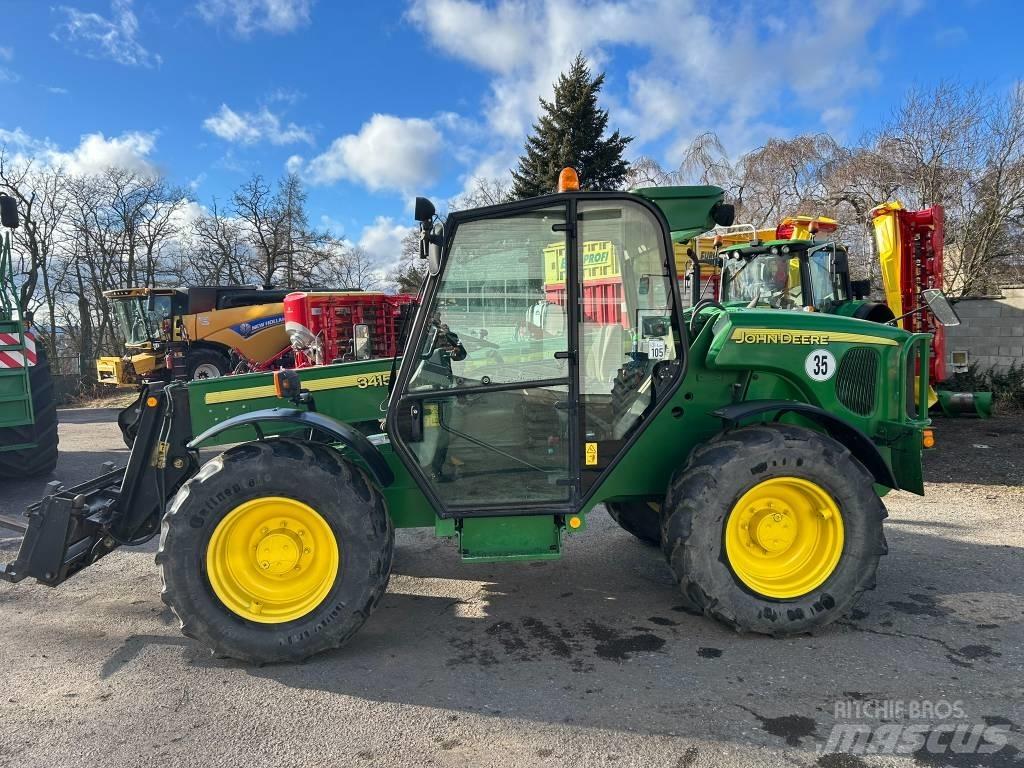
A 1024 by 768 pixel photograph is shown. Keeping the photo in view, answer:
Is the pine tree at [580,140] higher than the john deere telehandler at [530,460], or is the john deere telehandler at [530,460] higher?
the pine tree at [580,140]

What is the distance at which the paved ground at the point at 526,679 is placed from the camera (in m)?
2.54

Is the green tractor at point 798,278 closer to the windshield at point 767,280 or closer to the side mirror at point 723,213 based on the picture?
the windshield at point 767,280

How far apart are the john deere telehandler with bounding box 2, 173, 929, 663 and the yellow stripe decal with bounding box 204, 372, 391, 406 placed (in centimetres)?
26

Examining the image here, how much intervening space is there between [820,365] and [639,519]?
65.6 inches

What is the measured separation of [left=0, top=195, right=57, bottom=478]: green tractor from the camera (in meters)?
6.98

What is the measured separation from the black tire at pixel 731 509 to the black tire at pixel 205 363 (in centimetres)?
1640

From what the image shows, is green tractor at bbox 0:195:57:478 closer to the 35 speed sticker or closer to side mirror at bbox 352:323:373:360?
side mirror at bbox 352:323:373:360

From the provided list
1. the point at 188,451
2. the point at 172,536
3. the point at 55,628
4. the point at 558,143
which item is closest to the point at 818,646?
the point at 172,536

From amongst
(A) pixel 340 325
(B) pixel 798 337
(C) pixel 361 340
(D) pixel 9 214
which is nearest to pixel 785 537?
(B) pixel 798 337

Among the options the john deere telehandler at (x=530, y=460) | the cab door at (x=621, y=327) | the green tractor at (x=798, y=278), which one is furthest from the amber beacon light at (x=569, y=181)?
the green tractor at (x=798, y=278)

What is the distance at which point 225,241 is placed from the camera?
3084 centimetres

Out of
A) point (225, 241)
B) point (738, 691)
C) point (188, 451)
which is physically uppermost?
point (225, 241)

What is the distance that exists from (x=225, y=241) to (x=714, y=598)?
3224 centimetres

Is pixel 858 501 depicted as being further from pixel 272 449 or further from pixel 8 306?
pixel 8 306
